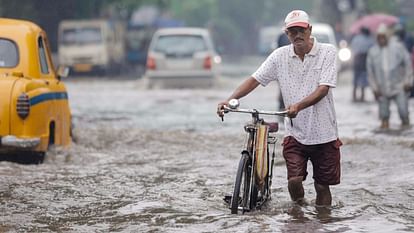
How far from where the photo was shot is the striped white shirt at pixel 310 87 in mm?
8406

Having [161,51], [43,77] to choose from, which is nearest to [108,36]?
[161,51]

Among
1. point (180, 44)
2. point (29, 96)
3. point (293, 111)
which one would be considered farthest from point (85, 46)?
point (293, 111)

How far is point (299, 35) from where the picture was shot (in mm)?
8328

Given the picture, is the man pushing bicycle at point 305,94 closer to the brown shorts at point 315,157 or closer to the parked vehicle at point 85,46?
the brown shorts at point 315,157

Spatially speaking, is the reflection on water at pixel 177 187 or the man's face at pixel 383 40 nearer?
the reflection on water at pixel 177 187

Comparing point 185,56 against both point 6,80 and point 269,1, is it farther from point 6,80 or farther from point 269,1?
point 269,1

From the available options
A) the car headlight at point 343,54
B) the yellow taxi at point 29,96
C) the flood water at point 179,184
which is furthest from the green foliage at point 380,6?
the yellow taxi at point 29,96

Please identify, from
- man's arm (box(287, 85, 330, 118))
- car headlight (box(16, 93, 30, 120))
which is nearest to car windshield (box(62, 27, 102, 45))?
car headlight (box(16, 93, 30, 120))

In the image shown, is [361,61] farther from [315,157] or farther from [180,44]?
[315,157]

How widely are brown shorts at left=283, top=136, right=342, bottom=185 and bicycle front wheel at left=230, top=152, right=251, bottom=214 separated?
342 millimetres

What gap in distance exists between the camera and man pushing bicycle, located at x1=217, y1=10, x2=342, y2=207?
8.32 metres

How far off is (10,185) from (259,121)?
3011 mm

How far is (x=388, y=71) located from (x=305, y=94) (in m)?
8.54

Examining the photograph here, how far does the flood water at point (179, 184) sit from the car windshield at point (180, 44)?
8059mm
